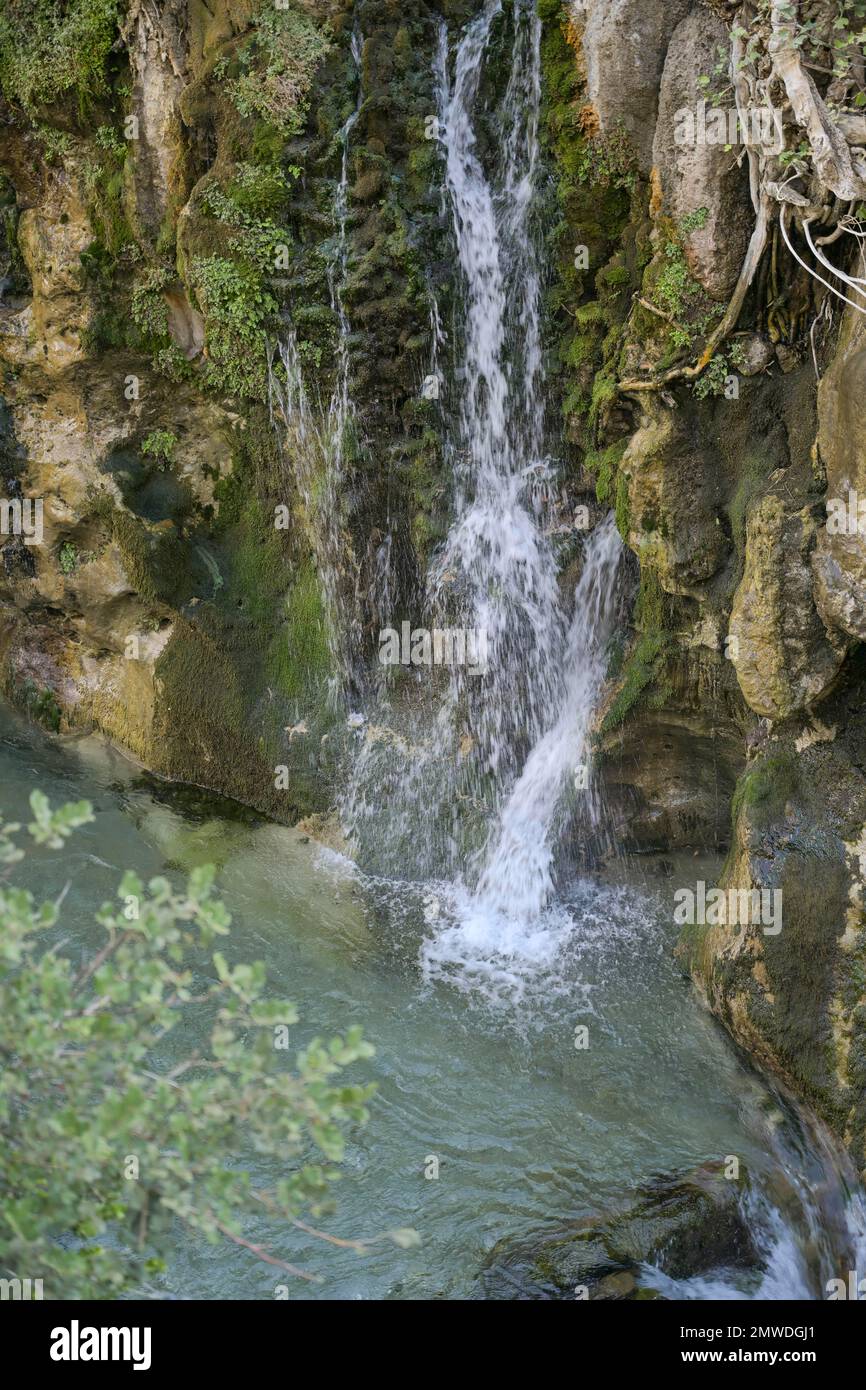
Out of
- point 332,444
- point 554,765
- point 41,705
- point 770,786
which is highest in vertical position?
point 332,444

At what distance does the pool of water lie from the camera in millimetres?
5852

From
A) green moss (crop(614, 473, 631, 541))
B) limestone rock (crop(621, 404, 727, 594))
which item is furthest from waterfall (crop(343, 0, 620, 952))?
limestone rock (crop(621, 404, 727, 594))

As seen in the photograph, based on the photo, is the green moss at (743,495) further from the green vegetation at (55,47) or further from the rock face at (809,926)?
the green vegetation at (55,47)

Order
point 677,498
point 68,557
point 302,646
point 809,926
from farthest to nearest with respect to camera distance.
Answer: point 68,557, point 302,646, point 677,498, point 809,926

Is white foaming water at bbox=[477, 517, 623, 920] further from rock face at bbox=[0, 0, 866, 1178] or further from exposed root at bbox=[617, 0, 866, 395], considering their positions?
exposed root at bbox=[617, 0, 866, 395]

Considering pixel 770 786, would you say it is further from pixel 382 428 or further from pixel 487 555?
pixel 382 428

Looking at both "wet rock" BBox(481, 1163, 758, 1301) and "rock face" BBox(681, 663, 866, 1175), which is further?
"rock face" BBox(681, 663, 866, 1175)

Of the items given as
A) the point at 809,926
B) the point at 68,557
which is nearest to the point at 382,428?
the point at 68,557

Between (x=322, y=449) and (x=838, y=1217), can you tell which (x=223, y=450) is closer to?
(x=322, y=449)

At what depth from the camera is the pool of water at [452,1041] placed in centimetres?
585

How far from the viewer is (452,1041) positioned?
715 centimetres

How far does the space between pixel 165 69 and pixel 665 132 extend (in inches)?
162

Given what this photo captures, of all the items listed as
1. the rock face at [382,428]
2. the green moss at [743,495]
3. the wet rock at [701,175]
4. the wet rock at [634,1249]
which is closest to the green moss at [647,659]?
Result: the rock face at [382,428]

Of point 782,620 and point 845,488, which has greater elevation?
point 845,488
